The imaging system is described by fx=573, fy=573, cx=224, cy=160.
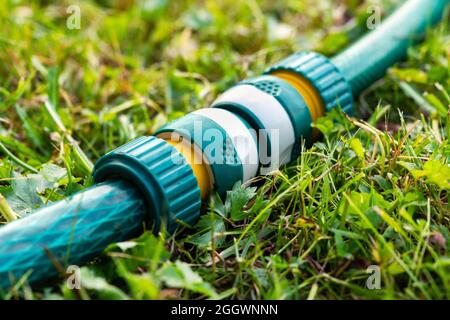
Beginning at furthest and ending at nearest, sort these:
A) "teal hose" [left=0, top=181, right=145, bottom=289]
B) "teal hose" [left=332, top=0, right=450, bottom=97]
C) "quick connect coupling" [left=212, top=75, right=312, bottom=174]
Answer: "teal hose" [left=332, top=0, right=450, bottom=97] → "quick connect coupling" [left=212, top=75, right=312, bottom=174] → "teal hose" [left=0, top=181, right=145, bottom=289]

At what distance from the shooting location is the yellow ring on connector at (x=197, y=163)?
1216 millimetres

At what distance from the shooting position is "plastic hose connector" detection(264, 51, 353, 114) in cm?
150

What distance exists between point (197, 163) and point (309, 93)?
0.44 meters

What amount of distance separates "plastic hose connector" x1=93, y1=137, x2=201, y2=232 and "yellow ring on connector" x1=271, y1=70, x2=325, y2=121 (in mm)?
448

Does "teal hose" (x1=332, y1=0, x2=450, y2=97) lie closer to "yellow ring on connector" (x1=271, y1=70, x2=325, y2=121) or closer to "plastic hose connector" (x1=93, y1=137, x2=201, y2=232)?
"yellow ring on connector" (x1=271, y1=70, x2=325, y2=121)

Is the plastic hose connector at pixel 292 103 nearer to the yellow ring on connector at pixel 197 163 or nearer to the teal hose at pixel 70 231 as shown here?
the yellow ring on connector at pixel 197 163

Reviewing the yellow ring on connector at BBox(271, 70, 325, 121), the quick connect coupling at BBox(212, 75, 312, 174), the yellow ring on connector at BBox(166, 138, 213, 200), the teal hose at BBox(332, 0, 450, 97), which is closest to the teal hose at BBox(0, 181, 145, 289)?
the yellow ring on connector at BBox(166, 138, 213, 200)

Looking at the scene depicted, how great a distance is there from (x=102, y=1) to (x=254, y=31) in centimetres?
70

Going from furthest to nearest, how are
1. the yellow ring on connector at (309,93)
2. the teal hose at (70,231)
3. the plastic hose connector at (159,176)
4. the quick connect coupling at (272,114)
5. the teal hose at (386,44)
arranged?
the teal hose at (386,44)
the yellow ring on connector at (309,93)
the quick connect coupling at (272,114)
the plastic hose connector at (159,176)
the teal hose at (70,231)

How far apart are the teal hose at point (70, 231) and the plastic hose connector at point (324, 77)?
1.95 feet

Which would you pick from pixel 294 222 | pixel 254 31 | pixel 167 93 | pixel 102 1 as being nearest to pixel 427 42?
pixel 254 31

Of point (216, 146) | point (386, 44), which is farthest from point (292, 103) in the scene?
point (386, 44)

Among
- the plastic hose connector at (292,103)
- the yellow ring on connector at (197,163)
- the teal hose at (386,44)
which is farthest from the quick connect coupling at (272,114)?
the teal hose at (386,44)
